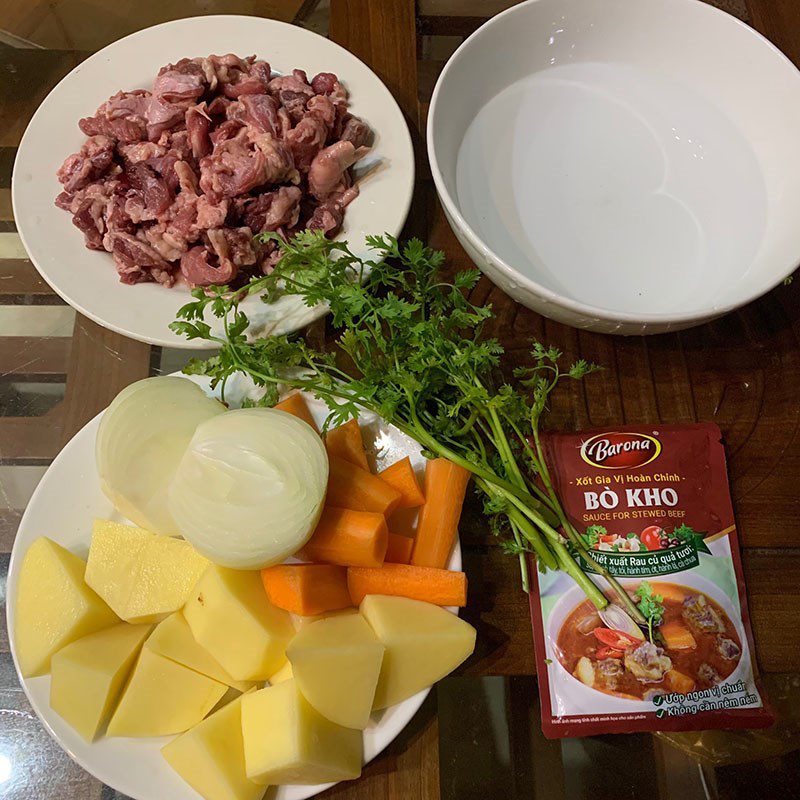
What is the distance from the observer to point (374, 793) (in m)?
1.04

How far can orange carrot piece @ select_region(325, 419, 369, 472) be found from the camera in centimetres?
112

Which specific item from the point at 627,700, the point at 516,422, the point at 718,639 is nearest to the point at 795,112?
the point at 516,422

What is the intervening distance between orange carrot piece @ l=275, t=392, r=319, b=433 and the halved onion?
0.12 metres

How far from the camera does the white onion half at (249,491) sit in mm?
975

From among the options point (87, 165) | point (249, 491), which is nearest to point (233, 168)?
point (87, 165)

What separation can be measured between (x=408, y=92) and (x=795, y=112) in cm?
75

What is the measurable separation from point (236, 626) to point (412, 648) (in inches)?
10.2

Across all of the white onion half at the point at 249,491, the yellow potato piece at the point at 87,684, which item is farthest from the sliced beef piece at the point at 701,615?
the yellow potato piece at the point at 87,684

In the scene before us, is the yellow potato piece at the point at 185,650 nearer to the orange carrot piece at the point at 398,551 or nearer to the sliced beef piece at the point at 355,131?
the orange carrot piece at the point at 398,551

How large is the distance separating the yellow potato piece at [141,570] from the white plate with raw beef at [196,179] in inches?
13.6

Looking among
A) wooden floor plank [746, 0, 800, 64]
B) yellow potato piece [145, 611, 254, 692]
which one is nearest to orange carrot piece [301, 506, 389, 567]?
yellow potato piece [145, 611, 254, 692]

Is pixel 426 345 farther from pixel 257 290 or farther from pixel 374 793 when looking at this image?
pixel 374 793

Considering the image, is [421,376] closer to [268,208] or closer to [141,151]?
[268,208]

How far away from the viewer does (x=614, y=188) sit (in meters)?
1.21
